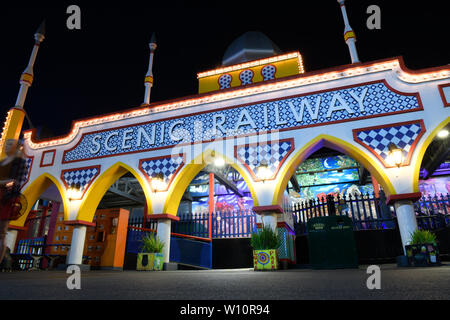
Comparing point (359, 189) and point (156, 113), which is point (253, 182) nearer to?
point (156, 113)

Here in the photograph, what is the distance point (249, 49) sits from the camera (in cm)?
1527

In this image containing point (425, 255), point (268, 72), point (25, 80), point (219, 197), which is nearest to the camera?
point (425, 255)

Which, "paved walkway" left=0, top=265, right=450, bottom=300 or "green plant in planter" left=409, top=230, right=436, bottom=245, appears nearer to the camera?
"paved walkway" left=0, top=265, right=450, bottom=300

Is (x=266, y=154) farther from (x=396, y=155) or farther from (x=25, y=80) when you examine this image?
(x=25, y=80)

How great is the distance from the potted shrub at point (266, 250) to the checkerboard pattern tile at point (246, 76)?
8.09 m

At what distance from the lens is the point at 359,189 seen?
17172 millimetres

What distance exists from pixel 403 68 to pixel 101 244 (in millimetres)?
12223

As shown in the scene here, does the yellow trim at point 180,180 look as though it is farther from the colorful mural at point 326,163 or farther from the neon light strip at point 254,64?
the colorful mural at point 326,163

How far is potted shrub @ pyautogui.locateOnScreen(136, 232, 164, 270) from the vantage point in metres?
8.38

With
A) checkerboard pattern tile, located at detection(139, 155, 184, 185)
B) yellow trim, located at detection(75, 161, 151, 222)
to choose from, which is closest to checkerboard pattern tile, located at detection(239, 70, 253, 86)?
checkerboard pattern tile, located at detection(139, 155, 184, 185)

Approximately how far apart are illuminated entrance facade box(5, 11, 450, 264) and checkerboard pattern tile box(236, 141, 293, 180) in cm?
3

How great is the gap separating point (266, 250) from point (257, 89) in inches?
214

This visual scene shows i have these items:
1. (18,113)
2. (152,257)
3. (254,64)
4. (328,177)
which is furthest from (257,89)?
(328,177)

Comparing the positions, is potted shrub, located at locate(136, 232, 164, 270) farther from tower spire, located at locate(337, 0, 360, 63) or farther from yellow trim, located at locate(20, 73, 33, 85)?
yellow trim, located at locate(20, 73, 33, 85)
